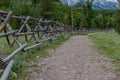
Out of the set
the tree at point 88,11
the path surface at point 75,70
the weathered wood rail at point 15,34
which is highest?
the weathered wood rail at point 15,34

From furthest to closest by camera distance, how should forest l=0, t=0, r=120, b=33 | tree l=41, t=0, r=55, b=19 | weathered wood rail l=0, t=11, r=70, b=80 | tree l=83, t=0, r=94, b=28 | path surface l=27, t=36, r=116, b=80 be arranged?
tree l=83, t=0, r=94, b=28 → tree l=41, t=0, r=55, b=19 → forest l=0, t=0, r=120, b=33 → path surface l=27, t=36, r=116, b=80 → weathered wood rail l=0, t=11, r=70, b=80

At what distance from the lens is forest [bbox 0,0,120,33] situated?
162 ft

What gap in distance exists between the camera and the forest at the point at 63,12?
49438mm

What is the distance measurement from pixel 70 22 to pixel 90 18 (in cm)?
979

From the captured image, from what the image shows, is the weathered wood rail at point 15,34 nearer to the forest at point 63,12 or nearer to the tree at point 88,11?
the forest at point 63,12

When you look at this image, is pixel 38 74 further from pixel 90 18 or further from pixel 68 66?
pixel 90 18

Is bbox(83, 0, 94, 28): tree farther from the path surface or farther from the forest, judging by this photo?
Answer: the path surface

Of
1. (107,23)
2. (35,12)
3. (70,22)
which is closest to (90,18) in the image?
(70,22)

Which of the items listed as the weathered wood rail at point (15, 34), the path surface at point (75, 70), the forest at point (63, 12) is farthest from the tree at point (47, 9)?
the path surface at point (75, 70)

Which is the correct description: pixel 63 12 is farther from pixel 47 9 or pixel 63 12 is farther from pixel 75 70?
pixel 75 70

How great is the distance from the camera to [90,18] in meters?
77.5

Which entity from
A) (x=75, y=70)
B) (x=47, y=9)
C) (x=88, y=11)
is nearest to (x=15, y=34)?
(x=75, y=70)

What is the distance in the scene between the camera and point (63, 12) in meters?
82.5

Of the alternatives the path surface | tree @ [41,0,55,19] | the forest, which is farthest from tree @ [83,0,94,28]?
the path surface
